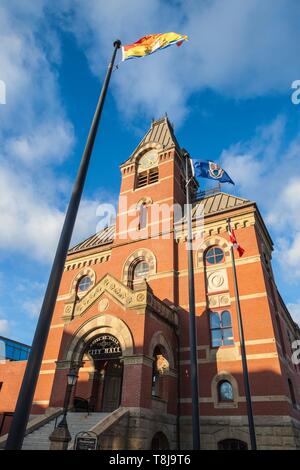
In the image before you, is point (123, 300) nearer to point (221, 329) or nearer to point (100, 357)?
point (100, 357)

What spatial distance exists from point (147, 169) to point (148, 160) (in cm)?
120

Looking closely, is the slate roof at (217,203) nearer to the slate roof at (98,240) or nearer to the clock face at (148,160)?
the clock face at (148,160)

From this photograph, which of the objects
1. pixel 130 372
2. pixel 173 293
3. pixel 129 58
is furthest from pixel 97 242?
pixel 129 58

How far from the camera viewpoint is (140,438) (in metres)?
13.0

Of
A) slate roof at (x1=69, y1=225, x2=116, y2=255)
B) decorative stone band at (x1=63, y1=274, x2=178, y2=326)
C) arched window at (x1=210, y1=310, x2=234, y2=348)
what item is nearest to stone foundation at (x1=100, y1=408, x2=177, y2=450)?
decorative stone band at (x1=63, y1=274, x2=178, y2=326)

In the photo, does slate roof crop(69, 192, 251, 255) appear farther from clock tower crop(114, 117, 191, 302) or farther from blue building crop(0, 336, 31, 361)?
blue building crop(0, 336, 31, 361)

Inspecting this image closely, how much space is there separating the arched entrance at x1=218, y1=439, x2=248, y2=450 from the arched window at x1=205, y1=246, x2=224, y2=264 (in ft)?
32.7

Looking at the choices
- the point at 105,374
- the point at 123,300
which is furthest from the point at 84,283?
the point at 123,300

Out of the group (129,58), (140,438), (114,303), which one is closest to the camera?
(129,58)

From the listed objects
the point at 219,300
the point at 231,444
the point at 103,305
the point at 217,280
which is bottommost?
the point at 231,444

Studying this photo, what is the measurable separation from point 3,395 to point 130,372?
1352 centimetres

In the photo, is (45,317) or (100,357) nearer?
(45,317)

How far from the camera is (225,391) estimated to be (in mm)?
17109
